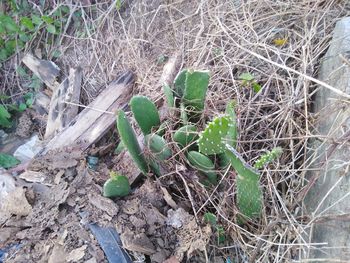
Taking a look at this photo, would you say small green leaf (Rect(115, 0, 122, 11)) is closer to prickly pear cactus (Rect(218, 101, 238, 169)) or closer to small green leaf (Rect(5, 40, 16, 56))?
small green leaf (Rect(5, 40, 16, 56))

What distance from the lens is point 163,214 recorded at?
1.55 metres

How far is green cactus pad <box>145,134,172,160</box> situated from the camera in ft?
5.03

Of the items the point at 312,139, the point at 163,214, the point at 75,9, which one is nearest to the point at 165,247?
the point at 163,214

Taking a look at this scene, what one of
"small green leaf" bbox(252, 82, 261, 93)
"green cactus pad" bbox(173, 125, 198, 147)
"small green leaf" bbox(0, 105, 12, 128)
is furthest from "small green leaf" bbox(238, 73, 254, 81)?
"small green leaf" bbox(0, 105, 12, 128)

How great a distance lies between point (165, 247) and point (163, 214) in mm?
130

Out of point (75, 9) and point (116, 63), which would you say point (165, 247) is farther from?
point (75, 9)

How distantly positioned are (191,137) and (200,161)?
109 millimetres

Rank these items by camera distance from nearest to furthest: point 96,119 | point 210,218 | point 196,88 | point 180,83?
point 210,218, point 196,88, point 180,83, point 96,119

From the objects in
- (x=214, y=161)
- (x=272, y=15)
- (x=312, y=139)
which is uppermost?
(x=272, y=15)

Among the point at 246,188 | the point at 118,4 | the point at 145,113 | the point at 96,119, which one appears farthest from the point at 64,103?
the point at 246,188

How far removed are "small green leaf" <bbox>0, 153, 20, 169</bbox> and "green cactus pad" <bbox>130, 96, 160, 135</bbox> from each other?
84 cm

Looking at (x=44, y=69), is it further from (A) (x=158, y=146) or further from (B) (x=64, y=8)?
(A) (x=158, y=146)

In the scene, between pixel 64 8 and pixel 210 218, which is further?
pixel 64 8

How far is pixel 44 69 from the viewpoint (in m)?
2.34
